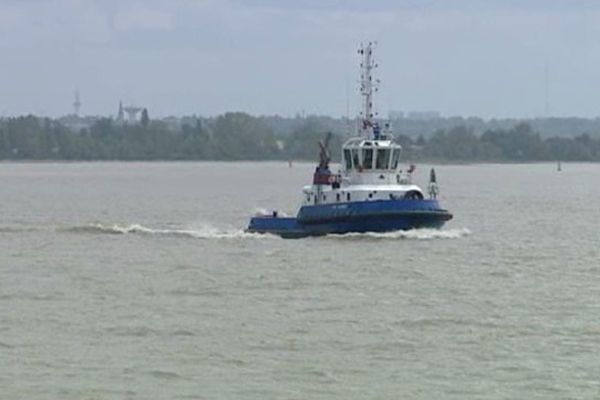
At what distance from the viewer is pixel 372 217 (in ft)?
226

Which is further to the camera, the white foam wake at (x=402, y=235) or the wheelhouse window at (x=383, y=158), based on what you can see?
the wheelhouse window at (x=383, y=158)

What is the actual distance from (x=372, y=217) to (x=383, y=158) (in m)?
3.70

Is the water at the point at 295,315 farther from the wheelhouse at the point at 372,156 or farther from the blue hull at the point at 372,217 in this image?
the wheelhouse at the point at 372,156

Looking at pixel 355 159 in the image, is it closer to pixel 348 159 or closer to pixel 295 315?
pixel 348 159

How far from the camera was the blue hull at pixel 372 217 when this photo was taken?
68812 millimetres

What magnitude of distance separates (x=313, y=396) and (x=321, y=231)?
37545 mm

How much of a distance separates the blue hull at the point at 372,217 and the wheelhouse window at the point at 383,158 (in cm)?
274

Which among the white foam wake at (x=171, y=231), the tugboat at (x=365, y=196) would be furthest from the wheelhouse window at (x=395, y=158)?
the white foam wake at (x=171, y=231)

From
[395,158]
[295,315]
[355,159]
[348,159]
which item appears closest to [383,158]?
[395,158]

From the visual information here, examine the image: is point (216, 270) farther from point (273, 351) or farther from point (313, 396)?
point (313, 396)

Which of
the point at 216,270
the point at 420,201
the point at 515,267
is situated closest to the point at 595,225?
the point at 420,201

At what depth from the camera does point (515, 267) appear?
60.7 metres

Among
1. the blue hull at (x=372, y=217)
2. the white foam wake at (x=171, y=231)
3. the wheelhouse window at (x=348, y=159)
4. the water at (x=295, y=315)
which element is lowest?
the white foam wake at (x=171, y=231)

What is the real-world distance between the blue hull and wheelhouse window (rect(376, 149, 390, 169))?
9.00ft
